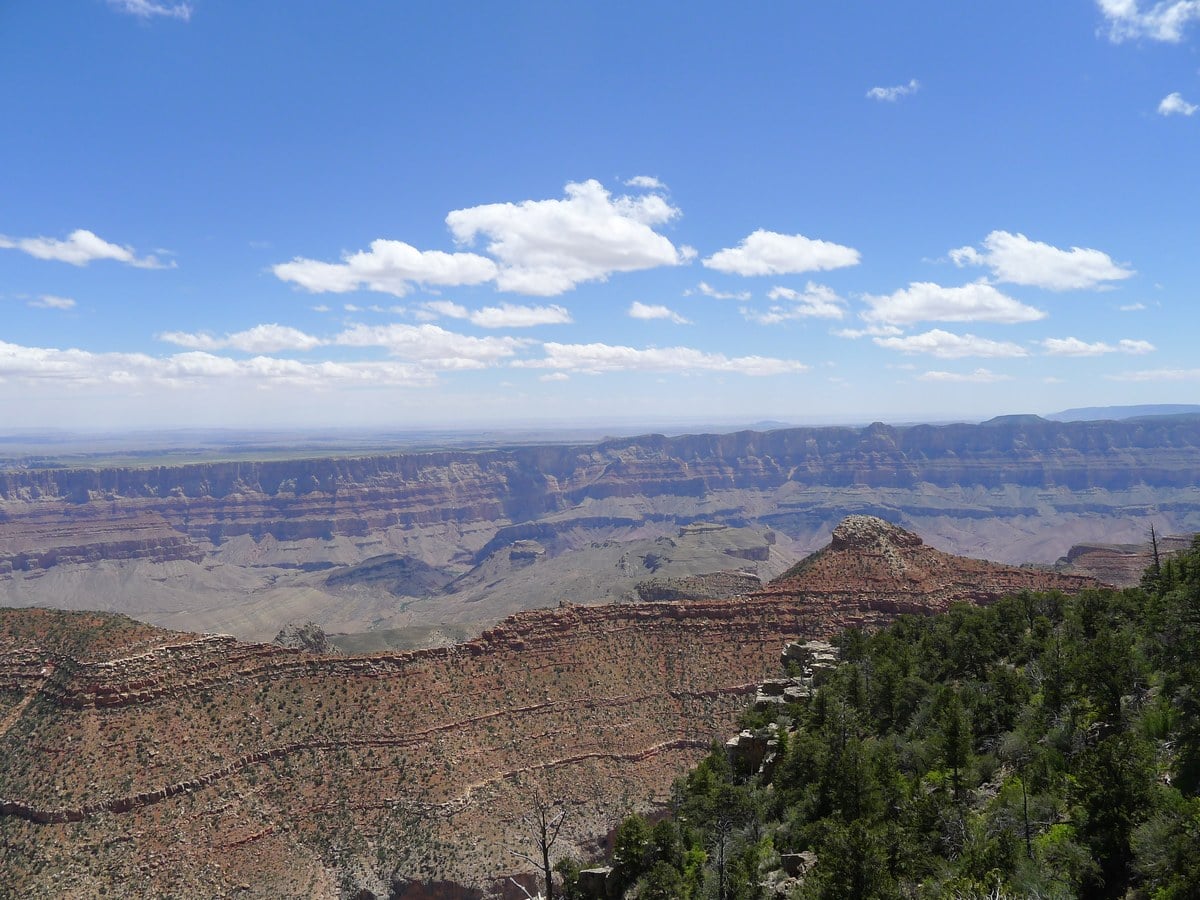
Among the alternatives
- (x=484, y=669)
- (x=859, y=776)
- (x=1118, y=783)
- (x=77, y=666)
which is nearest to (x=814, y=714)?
(x=859, y=776)

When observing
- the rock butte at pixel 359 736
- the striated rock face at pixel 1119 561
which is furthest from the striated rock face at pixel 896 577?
the striated rock face at pixel 1119 561

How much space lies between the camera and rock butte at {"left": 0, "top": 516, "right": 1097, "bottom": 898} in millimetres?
52781

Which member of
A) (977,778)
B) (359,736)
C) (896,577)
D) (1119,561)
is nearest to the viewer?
(977,778)

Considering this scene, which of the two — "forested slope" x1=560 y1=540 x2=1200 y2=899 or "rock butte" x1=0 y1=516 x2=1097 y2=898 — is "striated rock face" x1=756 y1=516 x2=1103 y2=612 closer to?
"rock butte" x1=0 y1=516 x2=1097 y2=898

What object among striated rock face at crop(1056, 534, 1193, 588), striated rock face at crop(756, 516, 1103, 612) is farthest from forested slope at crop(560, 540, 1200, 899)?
striated rock face at crop(1056, 534, 1193, 588)

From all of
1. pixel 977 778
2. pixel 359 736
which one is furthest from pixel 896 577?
pixel 359 736

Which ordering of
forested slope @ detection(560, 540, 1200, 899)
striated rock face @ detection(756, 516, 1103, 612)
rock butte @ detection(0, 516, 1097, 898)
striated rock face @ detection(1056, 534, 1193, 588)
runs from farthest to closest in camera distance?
striated rock face @ detection(1056, 534, 1193, 588)
striated rock face @ detection(756, 516, 1103, 612)
rock butte @ detection(0, 516, 1097, 898)
forested slope @ detection(560, 540, 1200, 899)

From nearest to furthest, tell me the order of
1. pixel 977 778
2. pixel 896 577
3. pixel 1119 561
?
pixel 977 778 < pixel 896 577 < pixel 1119 561

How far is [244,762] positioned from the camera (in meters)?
59.3

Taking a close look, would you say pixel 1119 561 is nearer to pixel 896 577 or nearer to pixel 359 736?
pixel 896 577

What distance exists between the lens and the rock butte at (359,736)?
52781 mm

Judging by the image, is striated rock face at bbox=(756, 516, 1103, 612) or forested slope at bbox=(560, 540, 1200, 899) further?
striated rock face at bbox=(756, 516, 1103, 612)

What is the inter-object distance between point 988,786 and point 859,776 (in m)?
4.94

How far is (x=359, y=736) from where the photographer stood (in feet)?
208
